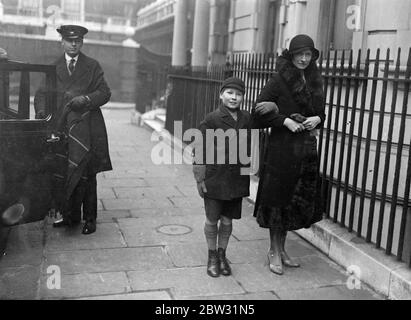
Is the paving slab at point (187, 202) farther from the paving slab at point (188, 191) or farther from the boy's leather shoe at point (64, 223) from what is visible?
the boy's leather shoe at point (64, 223)

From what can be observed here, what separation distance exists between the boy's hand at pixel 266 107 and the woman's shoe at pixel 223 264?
124 cm

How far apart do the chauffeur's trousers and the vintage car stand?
61 centimetres

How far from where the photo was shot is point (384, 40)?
5496 mm

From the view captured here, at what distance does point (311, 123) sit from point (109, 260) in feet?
7.10

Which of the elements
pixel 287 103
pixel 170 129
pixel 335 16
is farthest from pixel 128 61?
pixel 287 103

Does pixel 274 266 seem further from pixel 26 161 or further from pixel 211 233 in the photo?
pixel 26 161

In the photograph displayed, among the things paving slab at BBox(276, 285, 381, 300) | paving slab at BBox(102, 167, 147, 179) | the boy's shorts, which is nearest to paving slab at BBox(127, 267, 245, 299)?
paving slab at BBox(276, 285, 381, 300)

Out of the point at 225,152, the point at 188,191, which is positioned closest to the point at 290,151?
the point at 225,152

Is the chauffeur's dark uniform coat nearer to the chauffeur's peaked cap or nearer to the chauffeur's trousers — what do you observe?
the chauffeur's trousers

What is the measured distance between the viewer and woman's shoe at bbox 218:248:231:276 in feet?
13.8

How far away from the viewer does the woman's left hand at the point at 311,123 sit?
402 centimetres
